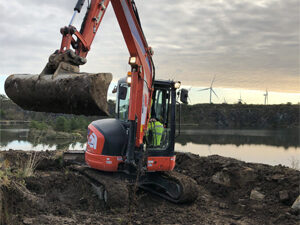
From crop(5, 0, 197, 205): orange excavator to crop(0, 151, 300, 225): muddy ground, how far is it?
0.35 metres

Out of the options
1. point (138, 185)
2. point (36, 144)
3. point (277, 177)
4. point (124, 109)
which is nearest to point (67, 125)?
point (36, 144)

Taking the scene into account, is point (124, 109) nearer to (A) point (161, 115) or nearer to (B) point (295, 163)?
(A) point (161, 115)

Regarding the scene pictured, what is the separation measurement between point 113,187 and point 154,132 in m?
1.51

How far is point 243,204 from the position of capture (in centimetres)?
725

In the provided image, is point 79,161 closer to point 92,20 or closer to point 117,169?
point 117,169

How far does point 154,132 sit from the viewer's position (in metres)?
6.93

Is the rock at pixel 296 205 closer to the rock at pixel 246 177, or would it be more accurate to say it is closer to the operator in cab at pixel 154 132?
the rock at pixel 246 177

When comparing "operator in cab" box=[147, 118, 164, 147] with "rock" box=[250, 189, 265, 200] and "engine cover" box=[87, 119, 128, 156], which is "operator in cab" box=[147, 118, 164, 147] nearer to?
"engine cover" box=[87, 119, 128, 156]

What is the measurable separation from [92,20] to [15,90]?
6.55 feet

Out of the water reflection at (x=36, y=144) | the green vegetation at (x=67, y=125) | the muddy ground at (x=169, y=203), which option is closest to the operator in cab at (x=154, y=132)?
the muddy ground at (x=169, y=203)

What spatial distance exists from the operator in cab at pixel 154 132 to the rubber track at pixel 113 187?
1080 mm

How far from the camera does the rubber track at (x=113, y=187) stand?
20.1 feet

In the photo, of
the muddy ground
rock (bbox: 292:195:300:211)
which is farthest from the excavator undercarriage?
rock (bbox: 292:195:300:211)

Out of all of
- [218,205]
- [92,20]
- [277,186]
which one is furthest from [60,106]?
[277,186]
